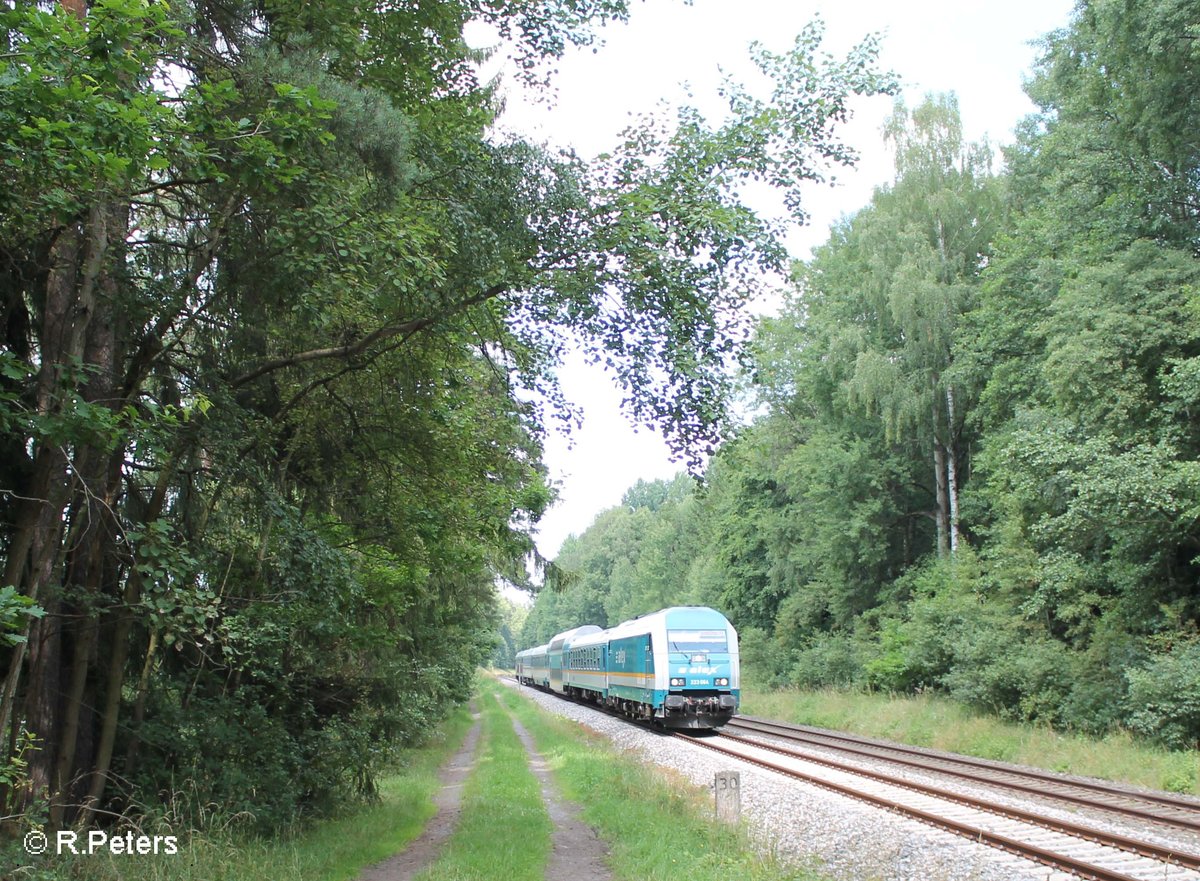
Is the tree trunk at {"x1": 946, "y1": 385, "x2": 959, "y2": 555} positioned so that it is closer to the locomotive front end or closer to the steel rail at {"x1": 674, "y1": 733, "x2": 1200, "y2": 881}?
the locomotive front end

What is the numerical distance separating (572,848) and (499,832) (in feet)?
2.88

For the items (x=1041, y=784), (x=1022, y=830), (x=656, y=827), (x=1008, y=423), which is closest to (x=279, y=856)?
(x=656, y=827)

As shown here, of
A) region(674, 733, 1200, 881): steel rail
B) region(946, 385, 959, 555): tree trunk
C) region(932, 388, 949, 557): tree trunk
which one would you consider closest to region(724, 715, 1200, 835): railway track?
region(674, 733, 1200, 881): steel rail

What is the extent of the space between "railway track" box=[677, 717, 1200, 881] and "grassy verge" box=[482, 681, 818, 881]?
7.14ft

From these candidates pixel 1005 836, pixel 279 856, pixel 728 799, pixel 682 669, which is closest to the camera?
pixel 279 856

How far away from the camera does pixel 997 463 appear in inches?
905

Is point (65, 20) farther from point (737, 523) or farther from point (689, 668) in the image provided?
point (737, 523)

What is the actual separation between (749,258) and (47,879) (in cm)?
669

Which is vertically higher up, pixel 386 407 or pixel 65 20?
pixel 65 20

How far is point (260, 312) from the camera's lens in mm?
7762

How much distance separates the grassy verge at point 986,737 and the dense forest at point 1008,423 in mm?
679

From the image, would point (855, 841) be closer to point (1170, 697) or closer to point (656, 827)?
point (656, 827)

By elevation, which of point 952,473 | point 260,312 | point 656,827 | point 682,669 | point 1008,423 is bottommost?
point 656,827

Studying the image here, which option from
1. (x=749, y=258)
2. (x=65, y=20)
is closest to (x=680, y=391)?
(x=749, y=258)
